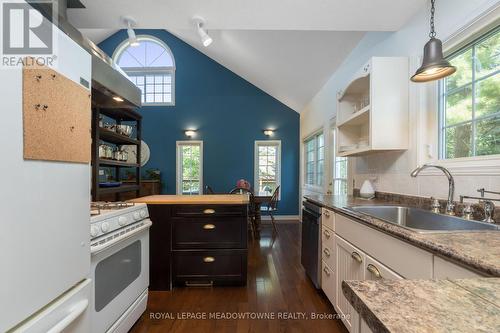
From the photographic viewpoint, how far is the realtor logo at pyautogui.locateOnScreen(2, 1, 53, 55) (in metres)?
0.70

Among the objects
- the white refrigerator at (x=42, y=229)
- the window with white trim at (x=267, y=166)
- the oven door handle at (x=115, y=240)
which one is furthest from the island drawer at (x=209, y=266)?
the window with white trim at (x=267, y=166)

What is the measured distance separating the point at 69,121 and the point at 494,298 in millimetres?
1411

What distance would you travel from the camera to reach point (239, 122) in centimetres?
584

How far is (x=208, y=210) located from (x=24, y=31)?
70.9 inches

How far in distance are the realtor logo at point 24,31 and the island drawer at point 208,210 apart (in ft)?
5.42

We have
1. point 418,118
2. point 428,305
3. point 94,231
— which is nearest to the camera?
point 428,305

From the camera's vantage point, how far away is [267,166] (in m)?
5.90

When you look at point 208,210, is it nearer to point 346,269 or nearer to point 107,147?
point 107,147

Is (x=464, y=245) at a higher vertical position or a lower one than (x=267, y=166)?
lower

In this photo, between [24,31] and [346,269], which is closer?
[24,31]

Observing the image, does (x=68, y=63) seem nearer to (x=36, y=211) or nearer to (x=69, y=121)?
(x=69, y=121)

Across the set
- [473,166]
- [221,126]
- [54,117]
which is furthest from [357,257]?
[221,126]

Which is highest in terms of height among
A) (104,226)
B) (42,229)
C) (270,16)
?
(270,16)

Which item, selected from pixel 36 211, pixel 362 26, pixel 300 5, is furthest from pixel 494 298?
pixel 362 26
